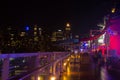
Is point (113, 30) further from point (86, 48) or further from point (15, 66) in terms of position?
point (86, 48)

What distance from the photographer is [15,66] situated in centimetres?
650

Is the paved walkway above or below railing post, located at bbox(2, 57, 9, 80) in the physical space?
below

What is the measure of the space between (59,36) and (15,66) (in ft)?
384

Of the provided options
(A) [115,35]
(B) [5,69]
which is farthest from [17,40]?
(B) [5,69]

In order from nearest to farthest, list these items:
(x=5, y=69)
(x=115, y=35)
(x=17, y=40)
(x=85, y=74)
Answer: (x=5, y=69)
(x=85, y=74)
(x=17, y=40)
(x=115, y=35)

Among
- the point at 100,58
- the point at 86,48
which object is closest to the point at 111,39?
the point at 100,58

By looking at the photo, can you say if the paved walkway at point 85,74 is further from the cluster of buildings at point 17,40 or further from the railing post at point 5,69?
the railing post at point 5,69

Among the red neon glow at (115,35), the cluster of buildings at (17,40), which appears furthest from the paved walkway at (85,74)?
the red neon glow at (115,35)

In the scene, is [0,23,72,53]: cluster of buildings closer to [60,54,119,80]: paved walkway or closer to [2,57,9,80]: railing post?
[60,54,119,80]: paved walkway

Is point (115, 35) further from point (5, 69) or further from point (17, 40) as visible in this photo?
point (5, 69)

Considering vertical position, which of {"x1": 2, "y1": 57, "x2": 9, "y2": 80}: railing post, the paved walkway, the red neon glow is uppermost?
the red neon glow

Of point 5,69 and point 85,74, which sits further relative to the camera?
point 85,74

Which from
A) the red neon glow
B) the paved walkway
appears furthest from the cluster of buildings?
the red neon glow

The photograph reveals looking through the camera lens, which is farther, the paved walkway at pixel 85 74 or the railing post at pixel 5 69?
the paved walkway at pixel 85 74
